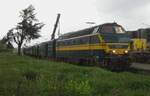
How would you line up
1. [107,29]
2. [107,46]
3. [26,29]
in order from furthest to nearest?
[26,29]
[107,29]
[107,46]

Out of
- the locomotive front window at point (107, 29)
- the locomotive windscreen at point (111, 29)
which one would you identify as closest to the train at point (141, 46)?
the locomotive windscreen at point (111, 29)

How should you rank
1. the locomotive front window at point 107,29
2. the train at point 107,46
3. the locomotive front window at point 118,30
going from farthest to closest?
the locomotive front window at point 118,30, the locomotive front window at point 107,29, the train at point 107,46

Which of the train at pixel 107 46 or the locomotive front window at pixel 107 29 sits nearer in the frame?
the train at pixel 107 46

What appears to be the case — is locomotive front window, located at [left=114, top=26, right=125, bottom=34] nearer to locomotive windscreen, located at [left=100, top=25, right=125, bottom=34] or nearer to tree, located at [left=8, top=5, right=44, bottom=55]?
locomotive windscreen, located at [left=100, top=25, right=125, bottom=34]

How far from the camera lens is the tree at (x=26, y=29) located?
83938 millimetres

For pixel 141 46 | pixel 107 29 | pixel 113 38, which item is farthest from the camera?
pixel 141 46

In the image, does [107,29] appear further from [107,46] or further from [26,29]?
[26,29]

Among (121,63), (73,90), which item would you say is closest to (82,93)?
(73,90)

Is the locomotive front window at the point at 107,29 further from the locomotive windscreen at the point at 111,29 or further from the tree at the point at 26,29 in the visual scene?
the tree at the point at 26,29

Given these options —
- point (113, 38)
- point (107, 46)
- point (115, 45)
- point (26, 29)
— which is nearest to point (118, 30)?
point (113, 38)

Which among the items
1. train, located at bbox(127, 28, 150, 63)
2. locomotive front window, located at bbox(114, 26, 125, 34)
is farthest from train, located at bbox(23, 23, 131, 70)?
train, located at bbox(127, 28, 150, 63)

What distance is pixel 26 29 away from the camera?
84.9 m

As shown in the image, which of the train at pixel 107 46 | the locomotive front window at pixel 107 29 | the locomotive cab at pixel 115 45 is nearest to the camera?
the locomotive cab at pixel 115 45

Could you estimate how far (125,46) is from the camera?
92.4ft
